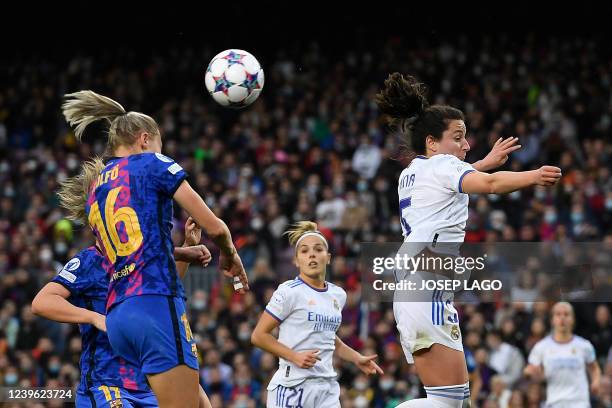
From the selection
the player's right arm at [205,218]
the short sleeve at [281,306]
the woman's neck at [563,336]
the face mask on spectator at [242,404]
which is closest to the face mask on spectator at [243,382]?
the face mask on spectator at [242,404]

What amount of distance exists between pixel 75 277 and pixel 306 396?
7.20 ft

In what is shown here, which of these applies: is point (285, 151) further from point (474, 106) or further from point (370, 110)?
point (474, 106)

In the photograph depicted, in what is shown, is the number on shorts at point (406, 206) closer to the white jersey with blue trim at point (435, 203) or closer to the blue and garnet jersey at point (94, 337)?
the white jersey with blue trim at point (435, 203)

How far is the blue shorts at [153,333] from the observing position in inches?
183

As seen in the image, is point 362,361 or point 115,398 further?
point 362,361

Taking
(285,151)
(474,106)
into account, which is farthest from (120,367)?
(474,106)

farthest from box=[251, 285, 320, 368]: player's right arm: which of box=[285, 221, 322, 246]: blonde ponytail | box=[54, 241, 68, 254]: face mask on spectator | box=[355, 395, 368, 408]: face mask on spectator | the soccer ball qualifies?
box=[54, 241, 68, 254]: face mask on spectator

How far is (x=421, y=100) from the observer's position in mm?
6336

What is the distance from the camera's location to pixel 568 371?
10234 mm

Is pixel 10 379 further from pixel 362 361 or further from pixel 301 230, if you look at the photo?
pixel 362 361

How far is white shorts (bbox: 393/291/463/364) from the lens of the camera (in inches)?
228

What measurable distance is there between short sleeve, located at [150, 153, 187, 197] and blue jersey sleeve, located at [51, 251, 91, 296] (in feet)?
4.28

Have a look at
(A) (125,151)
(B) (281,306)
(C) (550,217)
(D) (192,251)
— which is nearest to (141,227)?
(A) (125,151)

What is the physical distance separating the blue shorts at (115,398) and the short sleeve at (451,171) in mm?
2017
